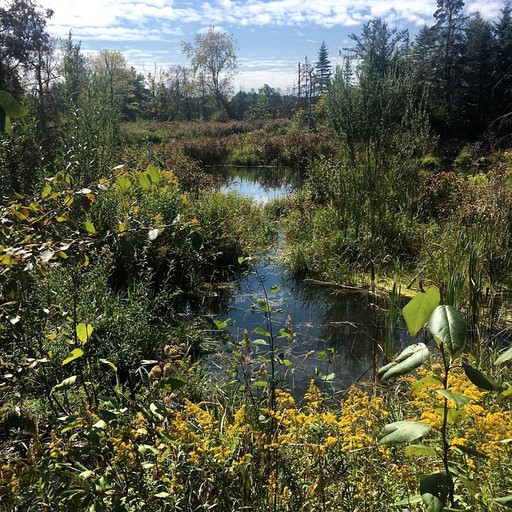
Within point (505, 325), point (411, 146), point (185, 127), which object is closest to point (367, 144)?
point (411, 146)

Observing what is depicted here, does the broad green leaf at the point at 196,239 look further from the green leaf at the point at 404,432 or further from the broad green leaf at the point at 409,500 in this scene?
the broad green leaf at the point at 409,500

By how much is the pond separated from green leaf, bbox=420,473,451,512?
7.62 ft

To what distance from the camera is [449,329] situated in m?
0.60

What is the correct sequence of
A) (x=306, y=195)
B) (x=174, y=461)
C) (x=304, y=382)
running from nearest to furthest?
(x=174, y=461) → (x=304, y=382) → (x=306, y=195)

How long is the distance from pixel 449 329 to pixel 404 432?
0.19 m

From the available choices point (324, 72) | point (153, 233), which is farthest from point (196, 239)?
point (324, 72)

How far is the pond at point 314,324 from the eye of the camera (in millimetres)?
3515

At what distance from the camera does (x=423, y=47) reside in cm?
2505

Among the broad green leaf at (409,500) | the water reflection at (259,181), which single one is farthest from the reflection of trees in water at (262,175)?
the broad green leaf at (409,500)

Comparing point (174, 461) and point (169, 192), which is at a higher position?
point (169, 192)

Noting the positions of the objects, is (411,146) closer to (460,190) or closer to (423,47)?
(460,190)

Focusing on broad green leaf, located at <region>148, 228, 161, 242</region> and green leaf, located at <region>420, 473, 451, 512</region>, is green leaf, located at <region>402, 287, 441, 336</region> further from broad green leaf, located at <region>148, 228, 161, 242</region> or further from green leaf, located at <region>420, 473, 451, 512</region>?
broad green leaf, located at <region>148, 228, 161, 242</region>

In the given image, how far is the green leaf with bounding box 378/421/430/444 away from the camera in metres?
0.64

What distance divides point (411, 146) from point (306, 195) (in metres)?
2.55
